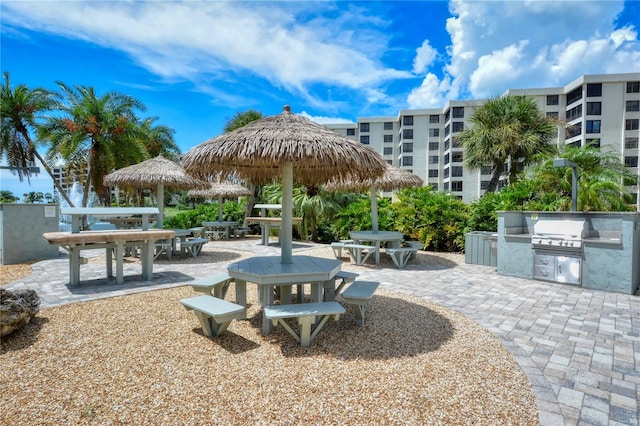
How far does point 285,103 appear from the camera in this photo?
4.90m

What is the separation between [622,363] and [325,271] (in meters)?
3.19

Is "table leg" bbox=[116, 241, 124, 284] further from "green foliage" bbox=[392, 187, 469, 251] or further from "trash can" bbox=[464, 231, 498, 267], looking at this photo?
"trash can" bbox=[464, 231, 498, 267]

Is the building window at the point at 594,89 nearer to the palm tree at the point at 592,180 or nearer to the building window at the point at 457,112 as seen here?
the building window at the point at 457,112

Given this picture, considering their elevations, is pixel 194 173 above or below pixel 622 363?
above

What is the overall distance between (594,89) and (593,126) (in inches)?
152

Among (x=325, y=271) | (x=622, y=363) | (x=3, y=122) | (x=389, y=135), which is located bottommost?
(x=622, y=363)

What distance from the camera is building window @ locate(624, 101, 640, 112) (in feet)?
113

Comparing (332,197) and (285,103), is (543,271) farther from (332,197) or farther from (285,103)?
(332,197)

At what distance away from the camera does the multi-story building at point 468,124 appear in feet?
113

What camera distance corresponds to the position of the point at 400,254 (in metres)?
8.38

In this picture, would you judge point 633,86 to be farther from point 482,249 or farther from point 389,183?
point 389,183

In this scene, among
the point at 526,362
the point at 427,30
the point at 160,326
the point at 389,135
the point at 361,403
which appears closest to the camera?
the point at 361,403

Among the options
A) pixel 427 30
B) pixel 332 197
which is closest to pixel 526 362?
pixel 427 30

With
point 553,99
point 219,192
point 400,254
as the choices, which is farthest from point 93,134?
point 553,99
